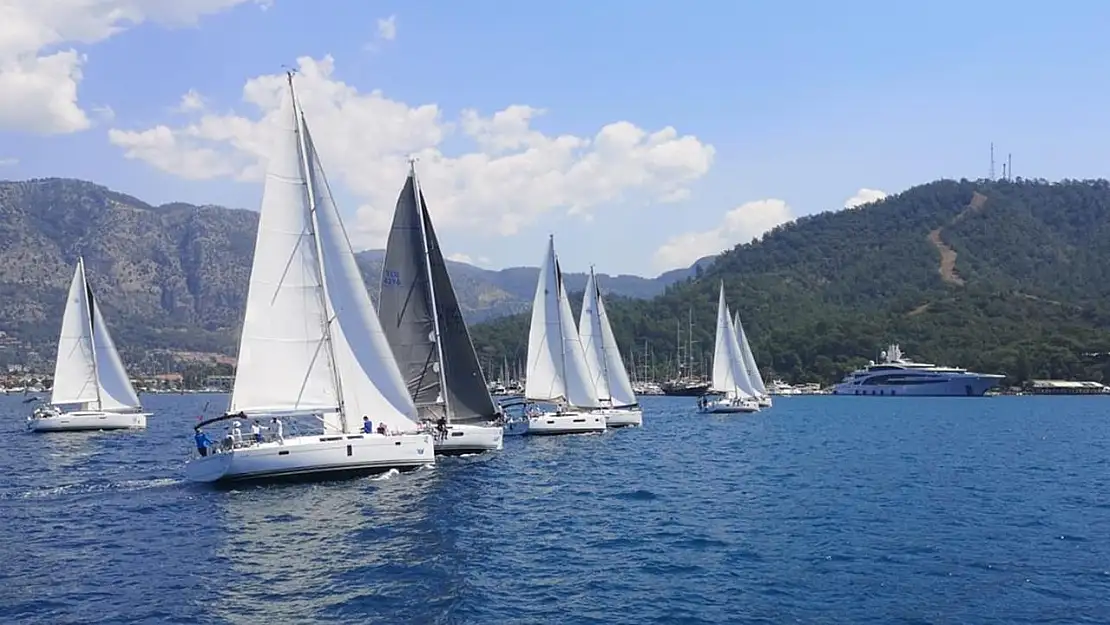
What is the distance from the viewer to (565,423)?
2527 inches

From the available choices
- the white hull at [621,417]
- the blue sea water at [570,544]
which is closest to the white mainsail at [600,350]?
the white hull at [621,417]

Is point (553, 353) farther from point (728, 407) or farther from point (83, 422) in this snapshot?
point (728, 407)

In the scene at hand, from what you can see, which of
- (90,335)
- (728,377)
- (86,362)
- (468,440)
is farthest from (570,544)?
(728,377)

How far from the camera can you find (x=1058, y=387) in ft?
547

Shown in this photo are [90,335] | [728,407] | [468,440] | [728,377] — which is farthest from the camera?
[728,377]

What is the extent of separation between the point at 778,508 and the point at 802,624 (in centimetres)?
1477

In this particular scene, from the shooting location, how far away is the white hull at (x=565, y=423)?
6353cm

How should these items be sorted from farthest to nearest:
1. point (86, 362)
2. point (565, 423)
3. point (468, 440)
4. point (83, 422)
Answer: point (86, 362), point (83, 422), point (565, 423), point (468, 440)

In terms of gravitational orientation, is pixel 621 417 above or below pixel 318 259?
below

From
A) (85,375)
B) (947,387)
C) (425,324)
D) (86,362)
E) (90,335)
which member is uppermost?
(90,335)

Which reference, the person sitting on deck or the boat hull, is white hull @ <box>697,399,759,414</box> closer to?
the person sitting on deck

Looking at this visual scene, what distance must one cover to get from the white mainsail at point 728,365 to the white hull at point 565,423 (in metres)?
36.3

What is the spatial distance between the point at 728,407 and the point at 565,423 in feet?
128

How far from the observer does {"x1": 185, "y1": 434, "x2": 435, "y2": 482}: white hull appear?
35.2m
